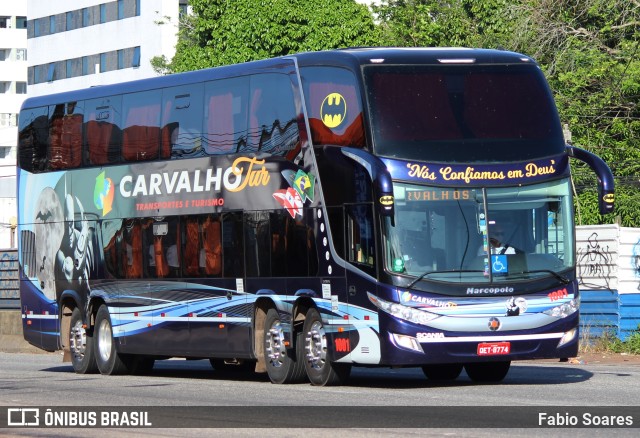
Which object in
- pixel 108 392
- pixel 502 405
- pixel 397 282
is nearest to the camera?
pixel 502 405

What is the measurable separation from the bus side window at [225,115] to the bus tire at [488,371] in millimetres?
4471

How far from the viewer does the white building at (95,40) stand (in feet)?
307

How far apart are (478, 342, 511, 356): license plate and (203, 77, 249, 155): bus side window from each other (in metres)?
4.96

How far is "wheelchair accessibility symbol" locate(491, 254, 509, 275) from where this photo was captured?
19.0 metres

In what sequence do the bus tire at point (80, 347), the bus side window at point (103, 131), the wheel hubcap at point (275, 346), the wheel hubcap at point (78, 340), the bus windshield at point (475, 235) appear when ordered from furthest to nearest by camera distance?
1. the wheel hubcap at point (78, 340)
2. the bus tire at point (80, 347)
3. the bus side window at point (103, 131)
4. the wheel hubcap at point (275, 346)
5. the bus windshield at point (475, 235)

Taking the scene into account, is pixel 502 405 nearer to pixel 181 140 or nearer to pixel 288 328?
pixel 288 328

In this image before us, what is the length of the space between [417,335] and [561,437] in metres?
6.07

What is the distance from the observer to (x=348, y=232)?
64.1ft

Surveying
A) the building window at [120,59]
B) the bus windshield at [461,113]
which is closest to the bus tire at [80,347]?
the bus windshield at [461,113]

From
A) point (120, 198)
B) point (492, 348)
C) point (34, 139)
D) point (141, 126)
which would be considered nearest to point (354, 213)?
point (492, 348)

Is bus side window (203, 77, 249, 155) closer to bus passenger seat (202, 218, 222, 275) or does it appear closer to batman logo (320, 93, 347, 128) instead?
bus passenger seat (202, 218, 222, 275)

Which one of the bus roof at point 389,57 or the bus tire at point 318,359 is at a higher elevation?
the bus roof at point 389,57

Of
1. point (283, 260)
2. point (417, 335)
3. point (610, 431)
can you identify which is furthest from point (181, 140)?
point (610, 431)

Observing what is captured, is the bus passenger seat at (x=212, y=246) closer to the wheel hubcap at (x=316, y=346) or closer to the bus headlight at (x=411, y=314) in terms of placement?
the wheel hubcap at (x=316, y=346)
